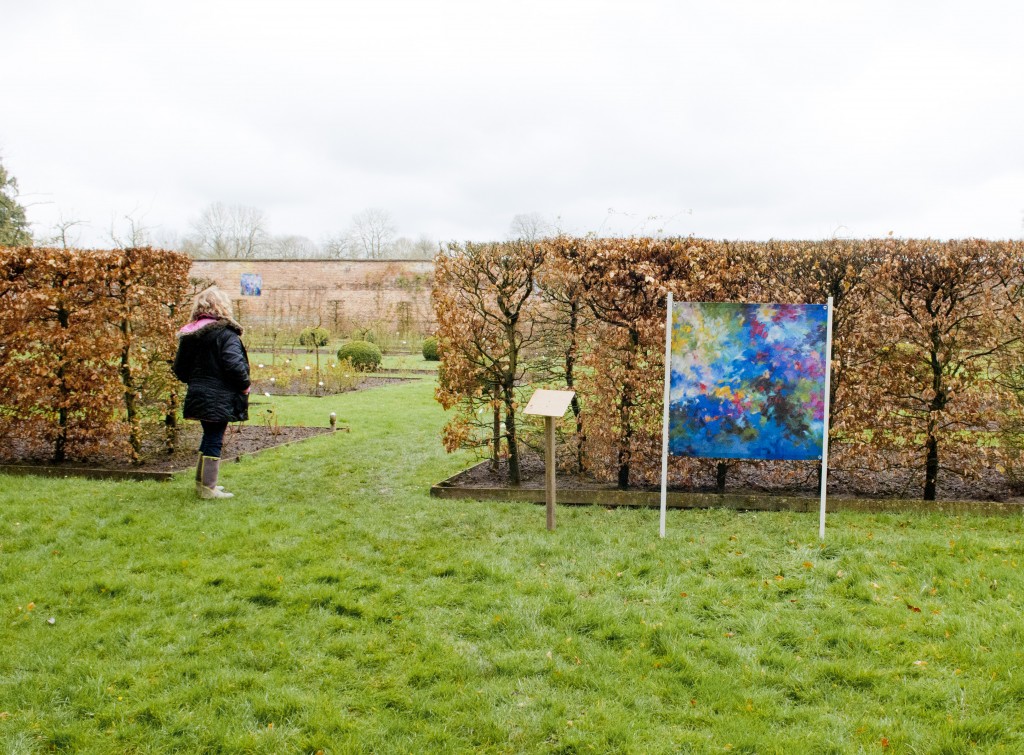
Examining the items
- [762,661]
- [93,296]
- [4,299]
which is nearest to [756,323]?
[762,661]

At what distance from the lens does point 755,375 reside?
523cm

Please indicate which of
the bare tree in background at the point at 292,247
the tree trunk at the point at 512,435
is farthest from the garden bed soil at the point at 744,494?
the bare tree in background at the point at 292,247

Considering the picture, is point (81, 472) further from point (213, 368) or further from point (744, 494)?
point (744, 494)

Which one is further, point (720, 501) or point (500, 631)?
point (720, 501)

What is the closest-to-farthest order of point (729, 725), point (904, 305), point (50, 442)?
point (729, 725) → point (904, 305) → point (50, 442)

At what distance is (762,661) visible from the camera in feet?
11.0

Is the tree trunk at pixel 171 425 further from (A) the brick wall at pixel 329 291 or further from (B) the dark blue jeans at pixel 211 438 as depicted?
(A) the brick wall at pixel 329 291

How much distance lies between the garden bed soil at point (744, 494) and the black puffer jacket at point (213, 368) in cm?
195

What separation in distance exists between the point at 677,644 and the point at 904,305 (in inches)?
152

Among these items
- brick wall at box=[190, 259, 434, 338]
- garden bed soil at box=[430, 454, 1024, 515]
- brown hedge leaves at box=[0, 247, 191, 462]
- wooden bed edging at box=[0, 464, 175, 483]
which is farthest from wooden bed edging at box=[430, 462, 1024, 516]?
brick wall at box=[190, 259, 434, 338]

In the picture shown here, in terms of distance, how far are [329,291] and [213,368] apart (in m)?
24.6

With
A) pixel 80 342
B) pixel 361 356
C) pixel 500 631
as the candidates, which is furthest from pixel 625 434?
pixel 361 356

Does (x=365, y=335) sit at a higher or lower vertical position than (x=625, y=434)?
higher

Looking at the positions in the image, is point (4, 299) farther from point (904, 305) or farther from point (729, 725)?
point (904, 305)
